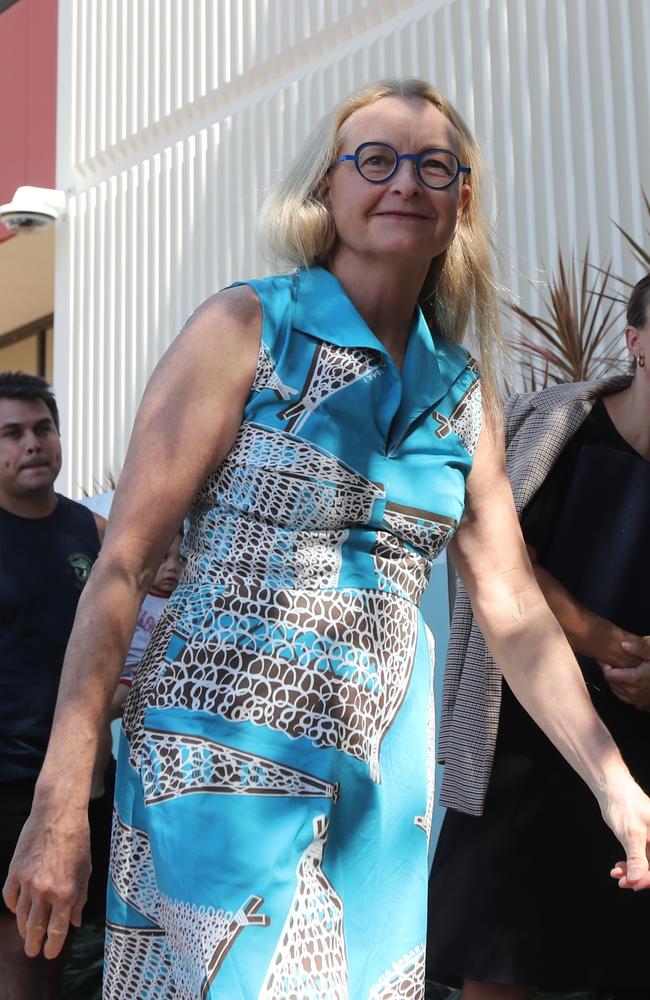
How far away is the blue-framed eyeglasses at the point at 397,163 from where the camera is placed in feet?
7.48

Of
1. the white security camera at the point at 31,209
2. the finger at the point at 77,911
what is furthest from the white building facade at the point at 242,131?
the finger at the point at 77,911

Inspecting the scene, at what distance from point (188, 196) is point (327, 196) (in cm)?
619

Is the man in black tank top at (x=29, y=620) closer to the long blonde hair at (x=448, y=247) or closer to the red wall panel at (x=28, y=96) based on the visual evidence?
the long blonde hair at (x=448, y=247)

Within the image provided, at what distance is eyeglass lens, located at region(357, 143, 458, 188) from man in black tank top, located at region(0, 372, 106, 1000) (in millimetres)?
2593

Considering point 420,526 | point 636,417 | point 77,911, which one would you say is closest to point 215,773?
point 77,911

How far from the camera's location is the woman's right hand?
1.81 m

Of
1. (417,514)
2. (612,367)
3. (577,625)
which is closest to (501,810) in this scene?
(577,625)

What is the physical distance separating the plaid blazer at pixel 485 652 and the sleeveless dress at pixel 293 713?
101cm

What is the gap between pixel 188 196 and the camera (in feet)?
27.5

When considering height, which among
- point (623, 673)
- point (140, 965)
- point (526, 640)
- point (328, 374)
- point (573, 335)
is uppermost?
point (328, 374)

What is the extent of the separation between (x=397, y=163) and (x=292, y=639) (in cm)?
80

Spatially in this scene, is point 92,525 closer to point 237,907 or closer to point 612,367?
point 612,367

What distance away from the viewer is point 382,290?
2.30 m

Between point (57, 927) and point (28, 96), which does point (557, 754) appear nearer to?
point (57, 927)
